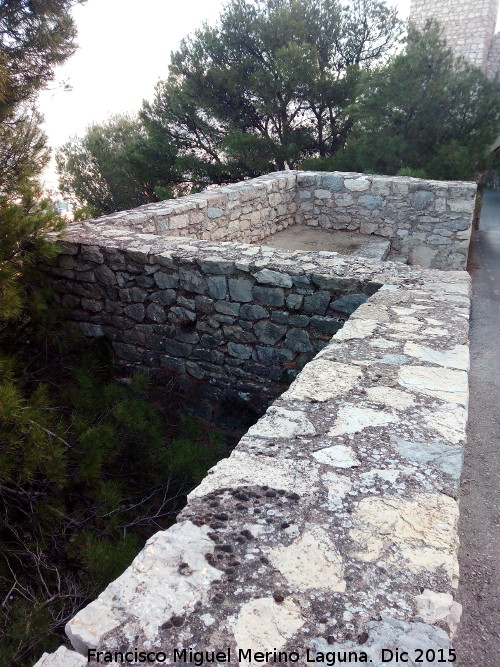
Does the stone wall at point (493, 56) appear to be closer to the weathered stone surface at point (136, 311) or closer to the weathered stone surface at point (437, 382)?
the weathered stone surface at point (136, 311)

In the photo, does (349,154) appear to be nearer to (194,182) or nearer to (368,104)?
(368,104)

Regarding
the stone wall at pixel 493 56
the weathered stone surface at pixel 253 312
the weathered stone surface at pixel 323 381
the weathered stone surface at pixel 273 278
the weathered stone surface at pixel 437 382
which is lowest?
the weathered stone surface at pixel 253 312

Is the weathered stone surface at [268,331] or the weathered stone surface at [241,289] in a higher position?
the weathered stone surface at [241,289]

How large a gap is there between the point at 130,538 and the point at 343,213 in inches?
211

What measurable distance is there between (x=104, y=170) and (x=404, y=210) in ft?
40.4

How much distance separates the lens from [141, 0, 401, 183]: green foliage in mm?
12312

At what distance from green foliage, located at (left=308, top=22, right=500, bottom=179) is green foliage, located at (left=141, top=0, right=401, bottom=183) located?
7.74 ft

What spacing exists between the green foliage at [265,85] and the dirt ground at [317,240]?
5804mm

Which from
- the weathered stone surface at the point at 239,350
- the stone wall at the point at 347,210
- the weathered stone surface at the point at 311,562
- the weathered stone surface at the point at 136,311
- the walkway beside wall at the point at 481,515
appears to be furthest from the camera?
the stone wall at the point at 347,210

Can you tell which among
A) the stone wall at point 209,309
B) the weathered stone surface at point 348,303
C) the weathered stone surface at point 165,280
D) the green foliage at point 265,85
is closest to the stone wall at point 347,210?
the stone wall at point 209,309

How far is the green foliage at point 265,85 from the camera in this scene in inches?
485

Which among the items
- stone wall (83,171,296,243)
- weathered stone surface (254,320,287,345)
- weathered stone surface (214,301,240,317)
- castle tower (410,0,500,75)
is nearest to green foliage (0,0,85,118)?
stone wall (83,171,296,243)

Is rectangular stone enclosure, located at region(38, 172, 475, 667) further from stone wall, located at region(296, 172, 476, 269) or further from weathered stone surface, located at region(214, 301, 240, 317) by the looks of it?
stone wall, located at region(296, 172, 476, 269)

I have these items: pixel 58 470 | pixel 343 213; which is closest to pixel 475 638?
pixel 58 470
